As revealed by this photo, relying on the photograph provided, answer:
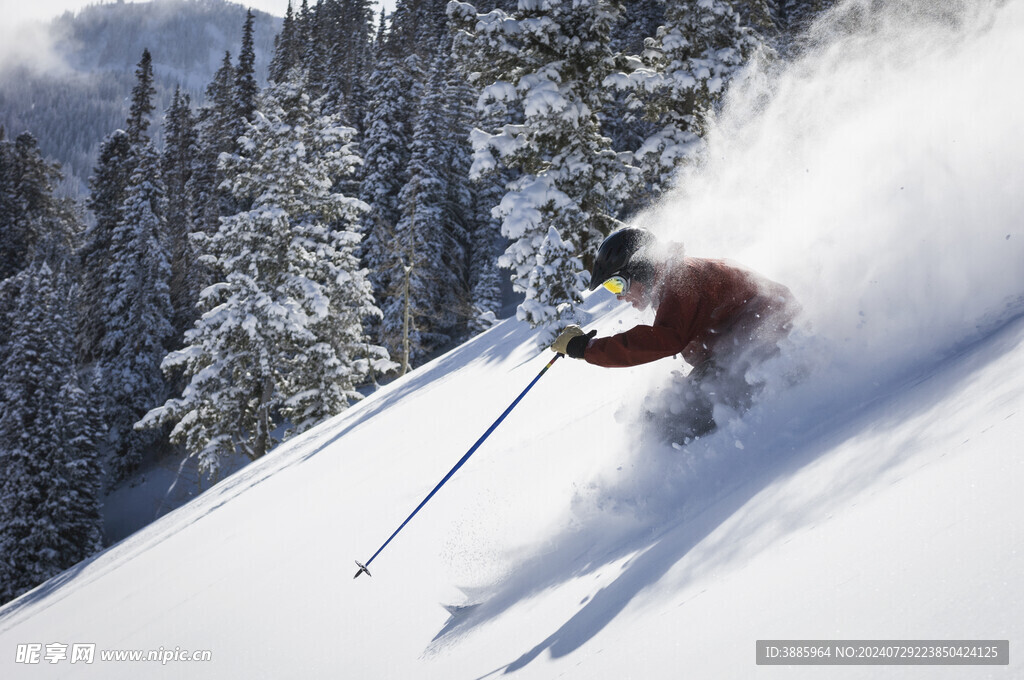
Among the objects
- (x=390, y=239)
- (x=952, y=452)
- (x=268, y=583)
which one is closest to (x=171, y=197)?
(x=390, y=239)

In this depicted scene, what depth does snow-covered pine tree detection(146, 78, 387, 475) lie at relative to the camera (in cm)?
2147

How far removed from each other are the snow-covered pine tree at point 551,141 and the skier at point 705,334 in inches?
366

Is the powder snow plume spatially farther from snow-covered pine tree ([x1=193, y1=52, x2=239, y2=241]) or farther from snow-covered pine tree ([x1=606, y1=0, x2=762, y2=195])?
snow-covered pine tree ([x1=193, y1=52, x2=239, y2=241])

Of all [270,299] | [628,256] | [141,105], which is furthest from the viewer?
[141,105]

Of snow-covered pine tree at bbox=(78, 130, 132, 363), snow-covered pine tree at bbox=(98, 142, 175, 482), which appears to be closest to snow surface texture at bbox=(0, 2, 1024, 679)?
snow-covered pine tree at bbox=(98, 142, 175, 482)

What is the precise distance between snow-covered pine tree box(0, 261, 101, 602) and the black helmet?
38.0m

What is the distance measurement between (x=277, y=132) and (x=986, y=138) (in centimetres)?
2115

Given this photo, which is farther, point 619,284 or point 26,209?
point 26,209

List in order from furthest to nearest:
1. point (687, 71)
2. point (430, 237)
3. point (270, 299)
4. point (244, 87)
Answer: point (244, 87)
point (430, 237)
point (270, 299)
point (687, 71)

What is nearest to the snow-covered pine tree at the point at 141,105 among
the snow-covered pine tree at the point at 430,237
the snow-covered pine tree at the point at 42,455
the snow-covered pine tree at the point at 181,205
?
the snow-covered pine tree at the point at 181,205

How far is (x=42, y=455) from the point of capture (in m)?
36.1

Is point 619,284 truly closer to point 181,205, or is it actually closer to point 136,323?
point 136,323

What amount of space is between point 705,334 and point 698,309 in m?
0.18

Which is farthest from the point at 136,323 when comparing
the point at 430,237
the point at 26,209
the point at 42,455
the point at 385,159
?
the point at 26,209
